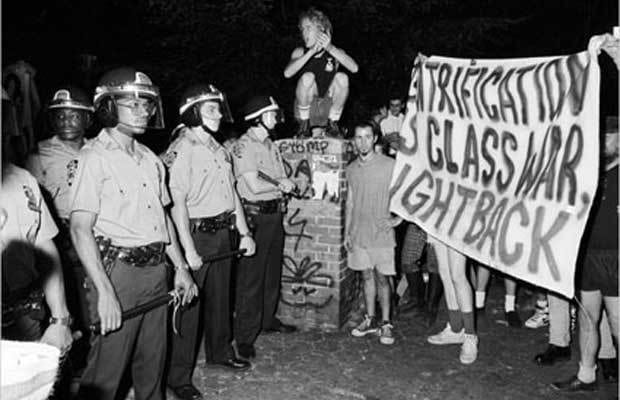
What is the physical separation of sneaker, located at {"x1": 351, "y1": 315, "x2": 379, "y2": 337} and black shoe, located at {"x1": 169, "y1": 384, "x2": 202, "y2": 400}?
2.05 meters

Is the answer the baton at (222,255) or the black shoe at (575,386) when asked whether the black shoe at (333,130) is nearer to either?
the baton at (222,255)

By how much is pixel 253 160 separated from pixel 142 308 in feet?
8.51

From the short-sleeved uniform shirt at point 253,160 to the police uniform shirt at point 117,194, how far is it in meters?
2.13

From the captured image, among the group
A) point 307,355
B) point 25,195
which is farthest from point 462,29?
point 25,195

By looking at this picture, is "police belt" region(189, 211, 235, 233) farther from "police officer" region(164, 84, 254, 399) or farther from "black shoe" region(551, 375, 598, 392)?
"black shoe" region(551, 375, 598, 392)

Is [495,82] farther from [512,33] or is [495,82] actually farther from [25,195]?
[512,33]

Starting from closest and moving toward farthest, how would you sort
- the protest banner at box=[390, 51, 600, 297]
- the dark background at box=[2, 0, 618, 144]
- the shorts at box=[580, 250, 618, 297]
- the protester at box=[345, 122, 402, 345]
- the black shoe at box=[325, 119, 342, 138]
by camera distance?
the protest banner at box=[390, 51, 600, 297]
the shorts at box=[580, 250, 618, 297]
the protester at box=[345, 122, 402, 345]
the black shoe at box=[325, 119, 342, 138]
the dark background at box=[2, 0, 618, 144]

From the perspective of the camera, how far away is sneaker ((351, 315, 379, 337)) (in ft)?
21.0

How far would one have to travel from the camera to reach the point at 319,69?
22.0 feet

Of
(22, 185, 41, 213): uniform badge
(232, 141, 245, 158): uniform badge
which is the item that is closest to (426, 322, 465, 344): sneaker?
(232, 141, 245, 158): uniform badge

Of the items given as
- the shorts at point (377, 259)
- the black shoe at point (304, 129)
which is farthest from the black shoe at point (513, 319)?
the black shoe at point (304, 129)

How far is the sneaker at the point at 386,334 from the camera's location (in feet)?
20.3

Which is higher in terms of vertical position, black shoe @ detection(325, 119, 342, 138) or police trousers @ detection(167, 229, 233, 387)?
black shoe @ detection(325, 119, 342, 138)

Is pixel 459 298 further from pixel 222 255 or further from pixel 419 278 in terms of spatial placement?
pixel 222 255
